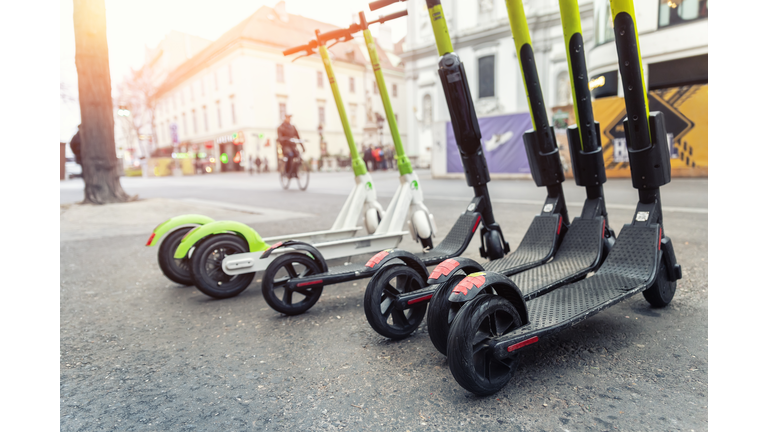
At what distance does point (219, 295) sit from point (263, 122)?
3768cm

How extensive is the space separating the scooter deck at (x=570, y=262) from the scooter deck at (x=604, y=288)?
7cm

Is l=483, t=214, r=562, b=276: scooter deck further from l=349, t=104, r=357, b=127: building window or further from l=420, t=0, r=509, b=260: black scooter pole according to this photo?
l=349, t=104, r=357, b=127: building window

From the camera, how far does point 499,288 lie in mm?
1694

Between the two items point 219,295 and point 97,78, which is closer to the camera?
point 219,295

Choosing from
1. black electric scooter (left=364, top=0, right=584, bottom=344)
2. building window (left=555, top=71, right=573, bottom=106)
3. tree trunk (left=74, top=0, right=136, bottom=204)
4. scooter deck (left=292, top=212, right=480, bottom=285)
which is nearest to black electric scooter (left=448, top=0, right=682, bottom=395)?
black electric scooter (left=364, top=0, right=584, bottom=344)

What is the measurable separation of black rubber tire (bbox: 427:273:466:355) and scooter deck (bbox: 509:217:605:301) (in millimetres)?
485

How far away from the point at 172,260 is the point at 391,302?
1908 mm

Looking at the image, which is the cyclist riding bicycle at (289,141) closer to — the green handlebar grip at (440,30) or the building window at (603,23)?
the green handlebar grip at (440,30)

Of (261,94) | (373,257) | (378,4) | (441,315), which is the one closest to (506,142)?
(378,4)

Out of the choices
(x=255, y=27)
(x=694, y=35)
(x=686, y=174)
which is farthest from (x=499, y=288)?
(x=255, y=27)

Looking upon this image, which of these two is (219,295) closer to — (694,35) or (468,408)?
(468,408)

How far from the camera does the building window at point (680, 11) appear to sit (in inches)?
550

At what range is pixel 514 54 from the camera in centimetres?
2967

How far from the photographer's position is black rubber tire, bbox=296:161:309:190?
1232 centimetres
